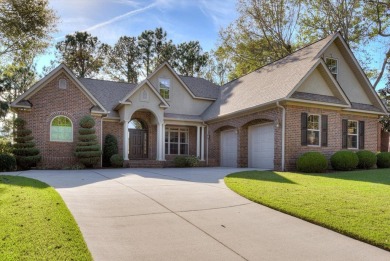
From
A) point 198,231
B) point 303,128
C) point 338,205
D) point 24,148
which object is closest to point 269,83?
point 303,128

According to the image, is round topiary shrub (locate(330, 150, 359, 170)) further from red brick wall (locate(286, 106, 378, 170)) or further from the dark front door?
the dark front door

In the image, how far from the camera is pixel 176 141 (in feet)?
73.0

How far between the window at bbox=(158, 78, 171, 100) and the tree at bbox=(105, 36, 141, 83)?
16380 mm

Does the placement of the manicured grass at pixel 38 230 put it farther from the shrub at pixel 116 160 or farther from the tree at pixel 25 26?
the tree at pixel 25 26

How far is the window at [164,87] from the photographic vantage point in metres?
22.1

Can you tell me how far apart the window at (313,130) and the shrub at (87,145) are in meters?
10.6

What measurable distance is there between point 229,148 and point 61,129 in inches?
380

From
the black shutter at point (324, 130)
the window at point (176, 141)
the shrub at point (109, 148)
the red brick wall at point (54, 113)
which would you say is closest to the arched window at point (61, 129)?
the red brick wall at point (54, 113)

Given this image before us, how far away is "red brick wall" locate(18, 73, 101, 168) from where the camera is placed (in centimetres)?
1678

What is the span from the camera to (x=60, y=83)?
17.3 metres

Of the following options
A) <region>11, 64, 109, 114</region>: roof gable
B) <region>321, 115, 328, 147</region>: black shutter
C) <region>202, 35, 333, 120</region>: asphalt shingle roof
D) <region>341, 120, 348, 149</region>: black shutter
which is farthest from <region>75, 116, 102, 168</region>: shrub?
<region>341, 120, 348, 149</region>: black shutter

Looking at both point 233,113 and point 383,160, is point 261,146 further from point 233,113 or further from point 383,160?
point 383,160

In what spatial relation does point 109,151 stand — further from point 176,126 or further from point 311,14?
point 311,14

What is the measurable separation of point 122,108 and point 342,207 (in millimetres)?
15209
